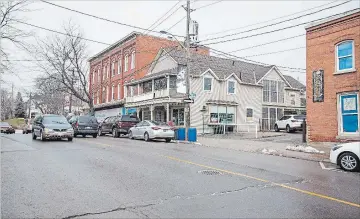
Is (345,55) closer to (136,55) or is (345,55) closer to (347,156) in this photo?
(347,156)

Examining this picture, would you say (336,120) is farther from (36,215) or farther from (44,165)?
(36,215)

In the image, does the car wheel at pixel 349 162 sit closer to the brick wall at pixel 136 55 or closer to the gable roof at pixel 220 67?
the gable roof at pixel 220 67

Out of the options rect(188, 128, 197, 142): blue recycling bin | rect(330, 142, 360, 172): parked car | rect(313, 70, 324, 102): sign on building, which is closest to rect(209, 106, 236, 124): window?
rect(188, 128, 197, 142): blue recycling bin

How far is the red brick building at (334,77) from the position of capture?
15.6 metres

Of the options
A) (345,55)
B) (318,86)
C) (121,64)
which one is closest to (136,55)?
(121,64)

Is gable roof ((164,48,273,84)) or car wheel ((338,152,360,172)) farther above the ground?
gable roof ((164,48,273,84))

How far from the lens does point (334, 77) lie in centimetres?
1650

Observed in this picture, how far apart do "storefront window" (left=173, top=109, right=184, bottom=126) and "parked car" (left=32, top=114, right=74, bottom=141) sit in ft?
42.4

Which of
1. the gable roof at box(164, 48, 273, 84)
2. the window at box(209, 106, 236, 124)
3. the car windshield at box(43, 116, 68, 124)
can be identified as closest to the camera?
the car windshield at box(43, 116, 68, 124)

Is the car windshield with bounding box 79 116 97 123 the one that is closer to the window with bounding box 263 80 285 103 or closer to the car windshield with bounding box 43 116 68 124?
the car windshield with bounding box 43 116 68 124

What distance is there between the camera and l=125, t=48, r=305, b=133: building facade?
29.0m

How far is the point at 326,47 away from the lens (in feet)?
55.7

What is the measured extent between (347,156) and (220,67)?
24028 millimetres

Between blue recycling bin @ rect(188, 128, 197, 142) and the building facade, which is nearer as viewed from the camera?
blue recycling bin @ rect(188, 128, 197, 142)
